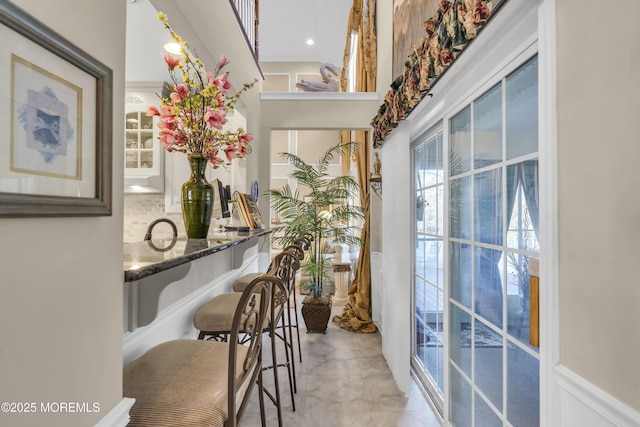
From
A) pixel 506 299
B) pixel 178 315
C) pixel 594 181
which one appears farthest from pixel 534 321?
pixel 178 315

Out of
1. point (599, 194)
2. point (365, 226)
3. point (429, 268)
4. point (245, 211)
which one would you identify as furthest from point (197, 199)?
point (365, 226)

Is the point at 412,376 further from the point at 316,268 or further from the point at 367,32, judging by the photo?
the point at 367,32

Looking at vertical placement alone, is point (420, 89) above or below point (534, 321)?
above

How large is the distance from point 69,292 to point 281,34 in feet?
21.5

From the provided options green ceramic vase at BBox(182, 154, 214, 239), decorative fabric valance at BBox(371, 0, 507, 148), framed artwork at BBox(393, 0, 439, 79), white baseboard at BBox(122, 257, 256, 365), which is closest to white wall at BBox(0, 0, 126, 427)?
white baseboard at BBox(122, 257, 256, 365)

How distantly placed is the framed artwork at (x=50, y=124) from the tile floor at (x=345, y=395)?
192cm

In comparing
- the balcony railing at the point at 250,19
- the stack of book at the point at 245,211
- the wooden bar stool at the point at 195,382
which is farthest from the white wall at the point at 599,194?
the balcony railing at the point at 250,19

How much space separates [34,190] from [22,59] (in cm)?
19

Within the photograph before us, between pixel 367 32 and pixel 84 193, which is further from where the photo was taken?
pixel 367 32

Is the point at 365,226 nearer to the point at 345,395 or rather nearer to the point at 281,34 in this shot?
the point at 345,395

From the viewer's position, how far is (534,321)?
1.10 metres

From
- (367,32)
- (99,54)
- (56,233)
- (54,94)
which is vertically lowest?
(56,233)

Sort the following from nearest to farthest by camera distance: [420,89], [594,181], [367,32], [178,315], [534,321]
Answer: [594,181]
[534,321]
[420,89]
[178,315]
[367,32]

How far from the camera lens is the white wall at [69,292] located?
47 cm
